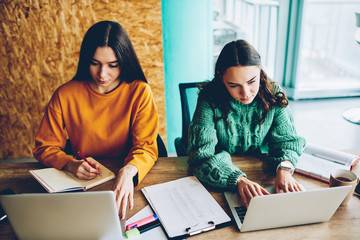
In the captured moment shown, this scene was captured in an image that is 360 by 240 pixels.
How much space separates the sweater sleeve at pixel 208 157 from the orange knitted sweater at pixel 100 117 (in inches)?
8.9

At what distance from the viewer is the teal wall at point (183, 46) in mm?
2557

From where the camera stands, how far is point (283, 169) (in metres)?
1.21

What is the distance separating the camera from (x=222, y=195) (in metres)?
1.16

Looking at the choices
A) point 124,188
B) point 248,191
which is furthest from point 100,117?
point 248,191

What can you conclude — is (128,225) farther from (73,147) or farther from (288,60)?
(288,60)

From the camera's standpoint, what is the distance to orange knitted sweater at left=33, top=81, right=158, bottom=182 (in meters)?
1.49

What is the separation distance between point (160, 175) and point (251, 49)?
25.9 inches

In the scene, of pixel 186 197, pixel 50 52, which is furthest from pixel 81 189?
pixel 50 52

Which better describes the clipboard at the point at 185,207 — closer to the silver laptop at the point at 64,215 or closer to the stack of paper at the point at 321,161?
the silver laptop at the point at 64,215

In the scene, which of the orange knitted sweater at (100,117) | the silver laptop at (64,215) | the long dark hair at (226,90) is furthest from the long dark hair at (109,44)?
the silver laptop at (64,215)

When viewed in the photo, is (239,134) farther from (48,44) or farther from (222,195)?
(48,44)

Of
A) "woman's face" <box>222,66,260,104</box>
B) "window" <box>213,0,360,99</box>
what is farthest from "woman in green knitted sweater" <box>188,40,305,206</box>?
"window" <box>213,0,360,99</box>

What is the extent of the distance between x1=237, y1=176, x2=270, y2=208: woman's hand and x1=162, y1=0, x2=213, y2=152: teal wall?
1.74m

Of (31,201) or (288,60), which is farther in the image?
(288,60)
